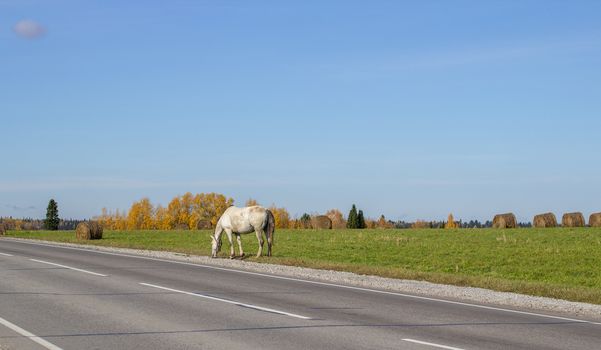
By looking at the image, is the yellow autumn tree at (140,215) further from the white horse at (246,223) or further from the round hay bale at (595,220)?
the white horse at (246,223)

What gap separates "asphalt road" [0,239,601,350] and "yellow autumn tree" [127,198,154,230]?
150 meters

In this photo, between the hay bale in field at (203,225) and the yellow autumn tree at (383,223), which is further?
the yellow autumn tree at (383,223)

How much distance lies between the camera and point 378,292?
59.9ft

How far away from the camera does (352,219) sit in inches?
3984

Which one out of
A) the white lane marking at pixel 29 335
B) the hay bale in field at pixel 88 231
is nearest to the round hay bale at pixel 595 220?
the hay bale in field at pixel 88 231

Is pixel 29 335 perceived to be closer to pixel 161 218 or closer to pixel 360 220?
pixel 360 220

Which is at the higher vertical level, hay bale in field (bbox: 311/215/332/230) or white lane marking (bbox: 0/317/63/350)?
hay bale in field (bbox: 311/215/332/230)

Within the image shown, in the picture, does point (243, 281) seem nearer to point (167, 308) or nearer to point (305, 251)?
point (167, 308)

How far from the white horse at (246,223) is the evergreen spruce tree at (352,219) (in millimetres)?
66892

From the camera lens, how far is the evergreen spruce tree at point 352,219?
98.9 m

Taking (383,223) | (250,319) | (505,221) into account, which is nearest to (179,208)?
(383,223)

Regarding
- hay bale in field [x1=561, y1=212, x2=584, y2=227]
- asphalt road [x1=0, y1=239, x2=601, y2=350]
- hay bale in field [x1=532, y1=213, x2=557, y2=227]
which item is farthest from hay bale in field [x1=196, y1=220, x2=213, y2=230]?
asphalt road [x1=0, y1=239, x2=601, y2=350]

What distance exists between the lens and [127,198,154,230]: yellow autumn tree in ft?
549

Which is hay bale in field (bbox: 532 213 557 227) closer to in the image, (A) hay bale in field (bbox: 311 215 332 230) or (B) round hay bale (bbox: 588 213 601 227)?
(B) round hay bale (bbox: 588 213 601 227)
